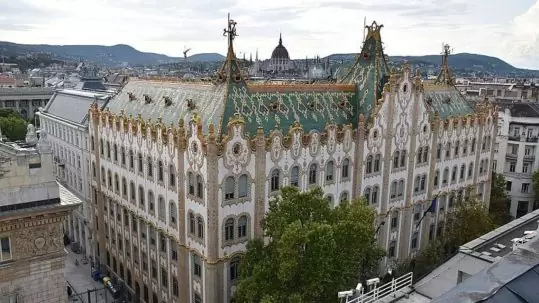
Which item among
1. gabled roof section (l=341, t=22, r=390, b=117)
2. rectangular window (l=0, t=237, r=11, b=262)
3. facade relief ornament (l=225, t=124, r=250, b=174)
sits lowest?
rectangular window (l=0, t=237, r=11, b=262)

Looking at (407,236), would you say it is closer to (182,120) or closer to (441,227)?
(441,227)

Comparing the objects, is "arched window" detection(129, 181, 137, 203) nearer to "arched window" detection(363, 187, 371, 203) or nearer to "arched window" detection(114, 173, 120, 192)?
"arched window" detection(114, 173, 120, 192)

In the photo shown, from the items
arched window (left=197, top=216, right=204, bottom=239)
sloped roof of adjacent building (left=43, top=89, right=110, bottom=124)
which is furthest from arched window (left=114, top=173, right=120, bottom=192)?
arched window (left=197, top=216, right=204, bottom=239)

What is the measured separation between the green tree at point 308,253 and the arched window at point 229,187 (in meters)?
5.40

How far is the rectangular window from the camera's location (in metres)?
30.1

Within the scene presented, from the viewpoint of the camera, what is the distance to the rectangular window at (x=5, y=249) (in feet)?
98.7

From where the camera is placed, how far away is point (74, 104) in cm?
7369

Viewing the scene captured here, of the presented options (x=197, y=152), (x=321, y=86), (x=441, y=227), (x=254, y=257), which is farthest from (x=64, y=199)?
(x=441, y=227)

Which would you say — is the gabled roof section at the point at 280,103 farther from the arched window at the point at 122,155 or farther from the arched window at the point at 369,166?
the arched window at the point at 122,155

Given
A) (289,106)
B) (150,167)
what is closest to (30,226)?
(150,167)

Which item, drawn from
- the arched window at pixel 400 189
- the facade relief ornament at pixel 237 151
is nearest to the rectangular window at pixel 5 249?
the facade relief ornament at pixel 237 151

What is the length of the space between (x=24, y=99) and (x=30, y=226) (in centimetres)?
12930

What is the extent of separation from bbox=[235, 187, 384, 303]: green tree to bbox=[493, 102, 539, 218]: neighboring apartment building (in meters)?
60.2

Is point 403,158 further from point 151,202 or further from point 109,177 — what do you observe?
point 109,177
